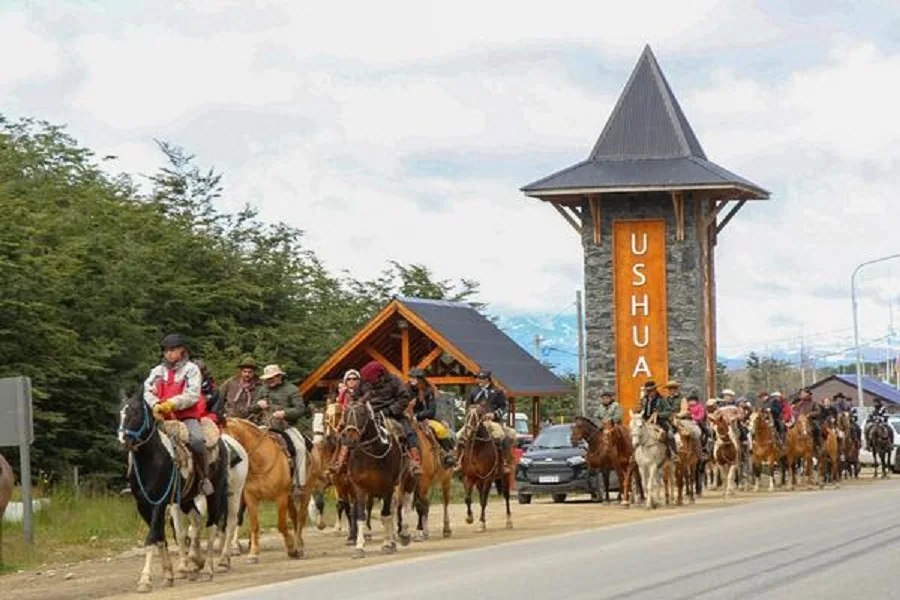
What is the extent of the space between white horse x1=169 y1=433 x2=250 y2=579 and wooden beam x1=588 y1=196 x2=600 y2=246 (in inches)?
1340

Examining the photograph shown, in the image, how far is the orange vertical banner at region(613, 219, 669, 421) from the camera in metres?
55.5

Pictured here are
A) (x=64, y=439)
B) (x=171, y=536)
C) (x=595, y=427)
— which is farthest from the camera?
(x=64, y=439)

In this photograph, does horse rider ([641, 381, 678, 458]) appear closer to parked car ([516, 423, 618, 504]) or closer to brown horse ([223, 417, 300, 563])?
parked car ([516, 423, 618, 504])

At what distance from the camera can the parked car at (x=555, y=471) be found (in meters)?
40.4

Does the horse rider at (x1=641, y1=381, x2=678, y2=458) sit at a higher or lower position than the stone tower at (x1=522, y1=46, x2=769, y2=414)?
lower

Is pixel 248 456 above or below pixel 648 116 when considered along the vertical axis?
below

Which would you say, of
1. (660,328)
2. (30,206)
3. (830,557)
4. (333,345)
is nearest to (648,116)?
(660,328)

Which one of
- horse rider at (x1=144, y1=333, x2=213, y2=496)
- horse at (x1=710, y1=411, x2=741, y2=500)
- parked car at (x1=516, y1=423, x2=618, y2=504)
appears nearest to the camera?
horse rider at (x1=144, y1=333, x2=213, y2=496)

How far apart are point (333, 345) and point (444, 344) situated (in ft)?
38.2

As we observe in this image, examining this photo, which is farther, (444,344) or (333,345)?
(333,345)

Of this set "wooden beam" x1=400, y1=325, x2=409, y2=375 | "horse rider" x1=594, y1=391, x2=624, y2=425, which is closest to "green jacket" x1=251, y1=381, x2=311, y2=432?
"horse rider" x1=594, y1=391, x2=624, y2=425

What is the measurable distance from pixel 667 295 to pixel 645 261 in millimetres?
1223

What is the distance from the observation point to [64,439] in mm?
41188

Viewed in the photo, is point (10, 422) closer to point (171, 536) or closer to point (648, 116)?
point (171, 536)
